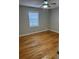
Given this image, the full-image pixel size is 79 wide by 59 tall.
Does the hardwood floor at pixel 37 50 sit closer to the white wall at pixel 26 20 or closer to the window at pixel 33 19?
the white wall at pixel 26 20

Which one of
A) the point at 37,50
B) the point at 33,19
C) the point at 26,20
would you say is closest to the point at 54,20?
the point at 33,19

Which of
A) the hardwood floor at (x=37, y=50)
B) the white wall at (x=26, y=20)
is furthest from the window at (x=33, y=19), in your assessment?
the hardwood floor at (x=37, y=50)

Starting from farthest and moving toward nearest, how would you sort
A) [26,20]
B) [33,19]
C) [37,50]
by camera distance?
[33,19]
[26,20]
[37,50]

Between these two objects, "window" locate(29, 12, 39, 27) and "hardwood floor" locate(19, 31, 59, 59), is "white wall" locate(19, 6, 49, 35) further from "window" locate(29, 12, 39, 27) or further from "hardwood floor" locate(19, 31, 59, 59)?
"hardwood floor" locate(19, 31, 59, 59)

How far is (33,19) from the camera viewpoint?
6621mm

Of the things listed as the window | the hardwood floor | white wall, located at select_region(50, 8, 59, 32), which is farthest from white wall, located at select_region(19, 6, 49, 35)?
the hardwood floor

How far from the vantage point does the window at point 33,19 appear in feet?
20.9

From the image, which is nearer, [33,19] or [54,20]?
[33,19]

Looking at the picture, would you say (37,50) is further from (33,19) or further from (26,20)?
(33,19)

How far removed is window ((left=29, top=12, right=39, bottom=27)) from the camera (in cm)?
637
